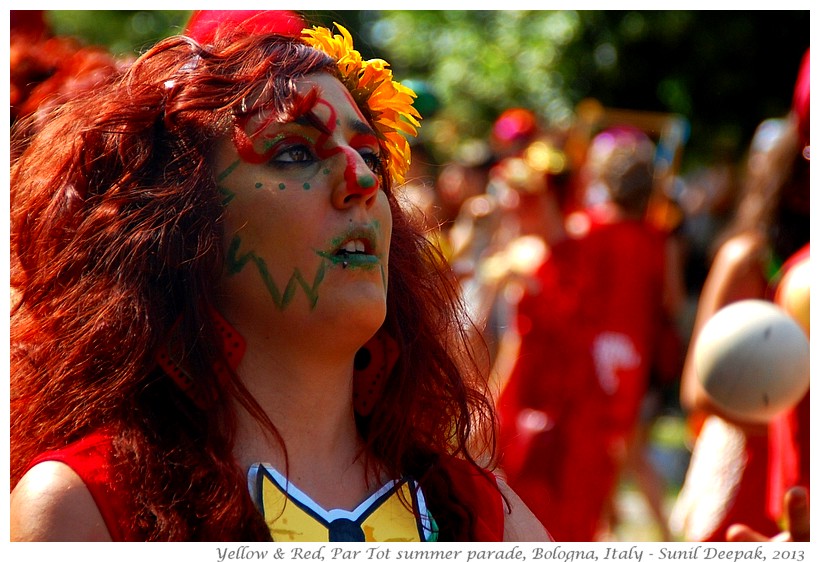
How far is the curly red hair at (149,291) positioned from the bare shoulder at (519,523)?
11 cm

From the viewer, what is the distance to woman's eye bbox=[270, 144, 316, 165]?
77.3 inches

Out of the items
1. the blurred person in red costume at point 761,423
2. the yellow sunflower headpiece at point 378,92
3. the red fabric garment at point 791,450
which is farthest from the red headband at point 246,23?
the red fabric garment at point 791,450

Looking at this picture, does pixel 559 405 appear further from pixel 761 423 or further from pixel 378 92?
pixel 378 92

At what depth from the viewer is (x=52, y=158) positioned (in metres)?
2.10

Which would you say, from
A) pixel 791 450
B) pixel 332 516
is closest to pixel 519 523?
pixel 332 516

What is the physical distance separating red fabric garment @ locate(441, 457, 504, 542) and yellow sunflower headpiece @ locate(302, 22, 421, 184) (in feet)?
1.92

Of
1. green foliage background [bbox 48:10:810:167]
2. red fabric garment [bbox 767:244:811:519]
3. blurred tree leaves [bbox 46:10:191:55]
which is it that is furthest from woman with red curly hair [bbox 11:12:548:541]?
blurred tree leaves [bbox 46:10:191:55]

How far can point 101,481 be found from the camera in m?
1.79

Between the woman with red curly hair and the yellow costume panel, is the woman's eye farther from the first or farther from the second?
the yellow costume panel

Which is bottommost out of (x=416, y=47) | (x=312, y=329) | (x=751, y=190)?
(x=416, y=47)

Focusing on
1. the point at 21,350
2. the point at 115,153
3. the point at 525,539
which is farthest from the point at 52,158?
the point at 525,539

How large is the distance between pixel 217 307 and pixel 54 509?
17.1 inches
